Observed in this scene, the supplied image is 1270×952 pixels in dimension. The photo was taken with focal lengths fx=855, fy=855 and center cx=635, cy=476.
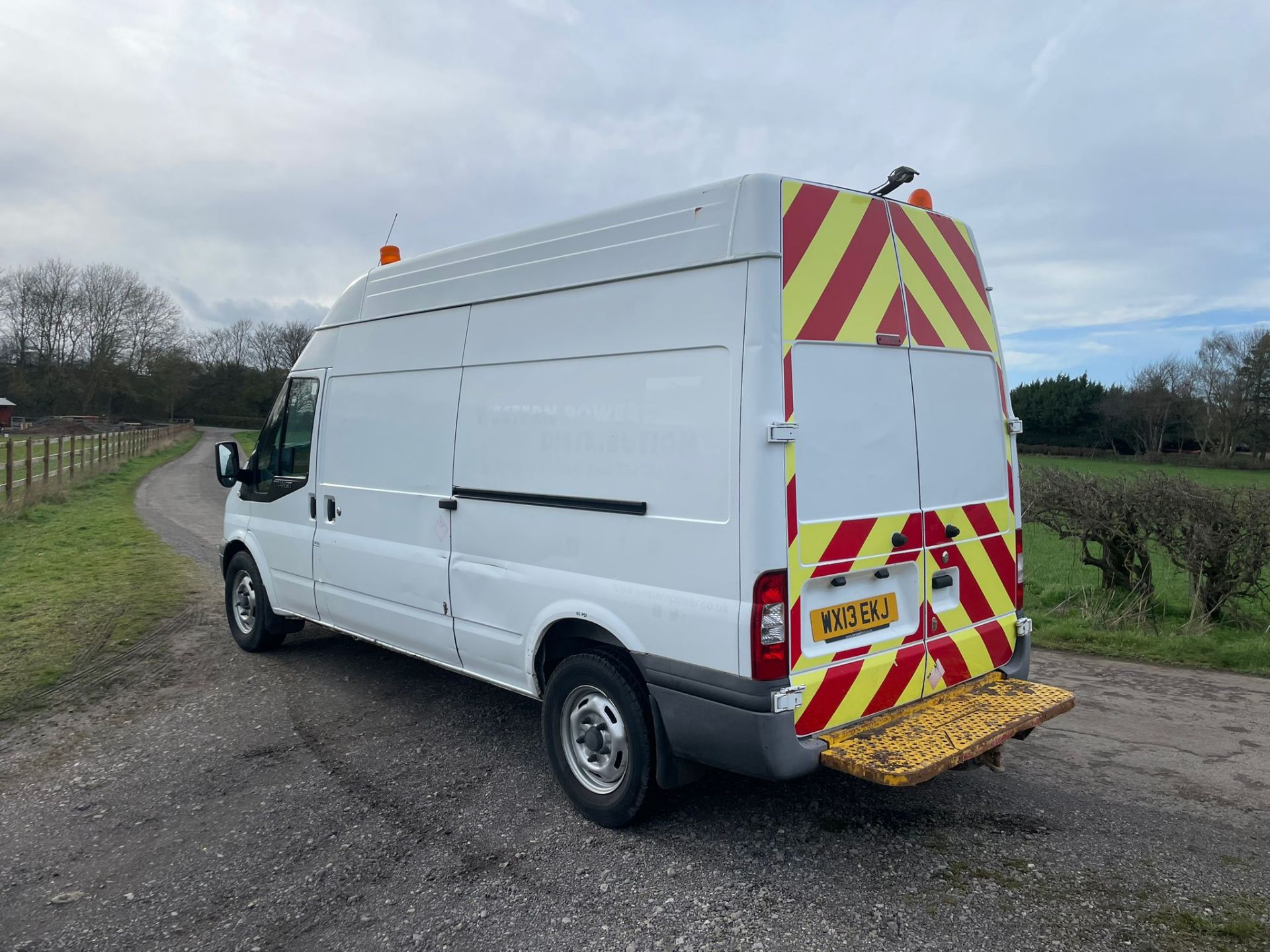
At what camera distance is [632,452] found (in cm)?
364

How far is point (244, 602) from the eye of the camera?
22.1 ft

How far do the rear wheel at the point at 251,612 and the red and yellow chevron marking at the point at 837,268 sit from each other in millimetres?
4720

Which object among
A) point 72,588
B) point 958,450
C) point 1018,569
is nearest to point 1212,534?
point 1018,569

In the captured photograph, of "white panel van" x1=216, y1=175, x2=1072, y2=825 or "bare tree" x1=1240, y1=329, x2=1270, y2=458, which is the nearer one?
"white panel van" x1=216, y1=175, x2=1072, y2=825

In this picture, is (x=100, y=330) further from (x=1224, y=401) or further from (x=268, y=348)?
(x=1224, y=401)

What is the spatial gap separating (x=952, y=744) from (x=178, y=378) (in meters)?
73.3

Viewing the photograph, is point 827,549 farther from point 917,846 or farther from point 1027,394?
point 1027,394

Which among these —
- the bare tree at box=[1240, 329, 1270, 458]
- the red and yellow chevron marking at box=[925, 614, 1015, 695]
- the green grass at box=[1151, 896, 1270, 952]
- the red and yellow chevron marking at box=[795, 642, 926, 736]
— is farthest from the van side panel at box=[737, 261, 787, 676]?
the bare tree at box=[1240, 329, 1270, 458]

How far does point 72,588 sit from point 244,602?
3.48 metres

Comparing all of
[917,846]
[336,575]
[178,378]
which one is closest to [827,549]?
[917,846]

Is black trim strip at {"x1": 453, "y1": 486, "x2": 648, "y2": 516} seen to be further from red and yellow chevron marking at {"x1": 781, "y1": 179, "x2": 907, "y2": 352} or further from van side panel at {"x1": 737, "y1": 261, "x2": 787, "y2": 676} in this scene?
red and yellow chevron marking at {"x1": 781, "y1": 179, "x2": 907, "y2": 352}

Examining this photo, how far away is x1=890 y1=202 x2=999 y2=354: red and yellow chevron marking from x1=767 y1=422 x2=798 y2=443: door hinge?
996 millimetres

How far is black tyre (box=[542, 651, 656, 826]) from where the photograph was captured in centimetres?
360

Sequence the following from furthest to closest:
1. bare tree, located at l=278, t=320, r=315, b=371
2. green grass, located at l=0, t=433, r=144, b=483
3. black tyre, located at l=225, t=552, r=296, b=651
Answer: bare tree, located at l=278, t=320, r=315, b=371 → green grass, located at l=0, t=433, r=144, b=483 → black tyre, located at l=225, t=552, r=296, b=651
